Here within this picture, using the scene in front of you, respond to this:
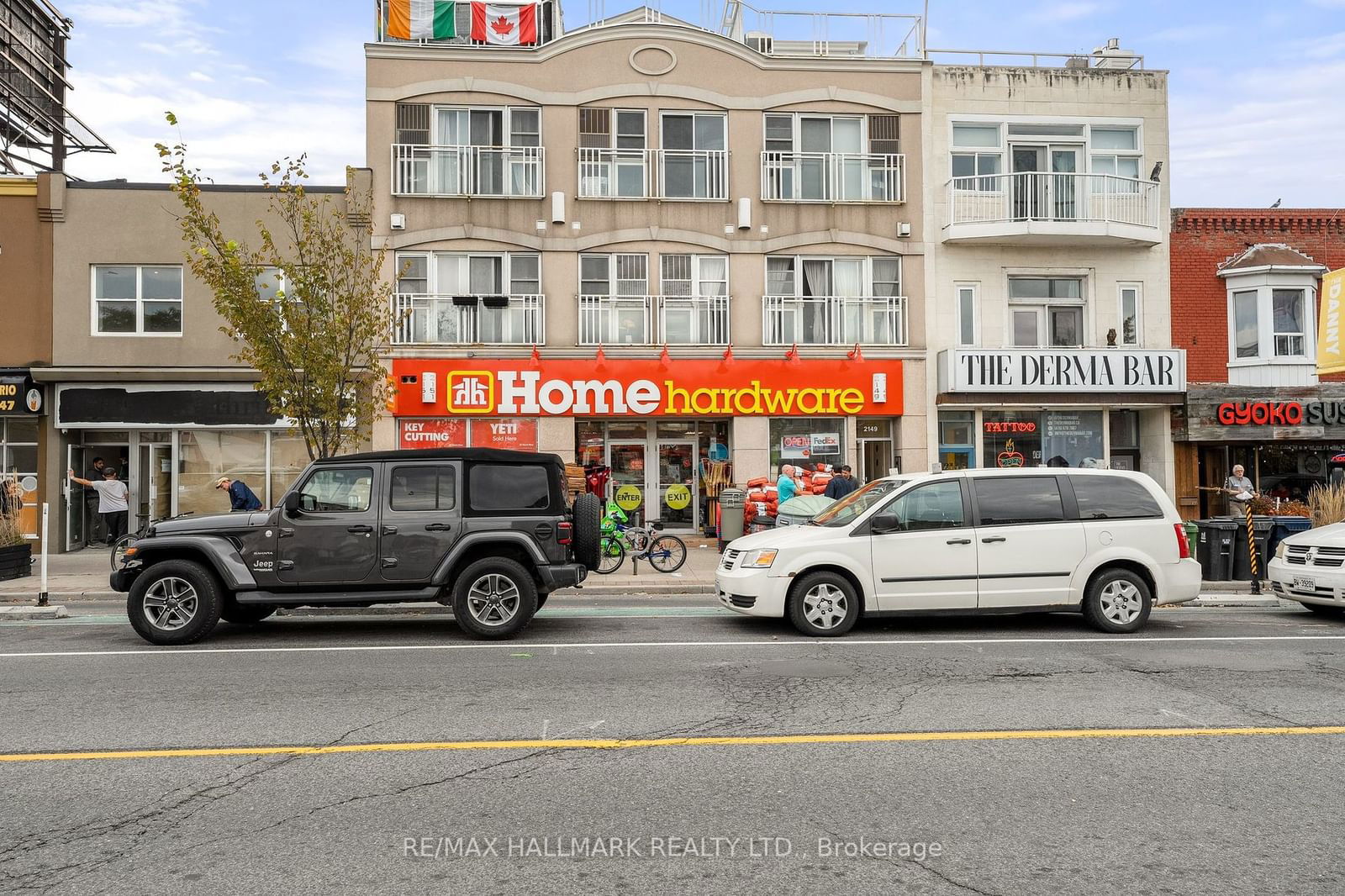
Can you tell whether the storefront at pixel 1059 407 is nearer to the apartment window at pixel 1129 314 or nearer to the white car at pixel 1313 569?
the apartment window at pixel 1129 314

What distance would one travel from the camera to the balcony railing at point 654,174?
2117 cm

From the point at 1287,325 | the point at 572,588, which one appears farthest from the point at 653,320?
the point at 1287,325

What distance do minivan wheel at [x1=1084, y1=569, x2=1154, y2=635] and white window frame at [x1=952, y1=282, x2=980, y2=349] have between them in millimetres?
11983

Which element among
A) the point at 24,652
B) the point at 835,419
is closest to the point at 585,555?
the point at 24,652

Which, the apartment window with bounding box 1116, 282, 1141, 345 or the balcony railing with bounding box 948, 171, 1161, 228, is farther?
the apartment window with bounding box 1116, 282, 1141, 345

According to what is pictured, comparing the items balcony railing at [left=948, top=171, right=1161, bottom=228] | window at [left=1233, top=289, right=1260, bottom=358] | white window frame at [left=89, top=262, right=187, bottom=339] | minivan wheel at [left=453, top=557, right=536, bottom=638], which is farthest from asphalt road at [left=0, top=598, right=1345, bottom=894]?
window at [left=1233, top=289, right=1260, bottom=358]

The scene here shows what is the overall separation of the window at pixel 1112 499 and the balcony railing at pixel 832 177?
12483mm

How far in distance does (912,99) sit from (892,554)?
1511cm

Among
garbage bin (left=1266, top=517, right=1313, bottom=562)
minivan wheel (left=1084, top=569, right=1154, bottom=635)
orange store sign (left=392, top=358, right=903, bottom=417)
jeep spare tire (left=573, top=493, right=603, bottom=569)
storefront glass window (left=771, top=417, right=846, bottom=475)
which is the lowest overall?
minivan wheel (left=1084, top=569, right=1154, bottom=635)

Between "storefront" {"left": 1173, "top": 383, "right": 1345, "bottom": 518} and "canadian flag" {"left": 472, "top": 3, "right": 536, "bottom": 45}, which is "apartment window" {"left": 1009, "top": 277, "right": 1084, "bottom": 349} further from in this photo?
"canadian flag" {"left": 472, "top": 3, "right": 536, "bottom": 45}

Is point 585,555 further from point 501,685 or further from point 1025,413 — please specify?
point 1025,413

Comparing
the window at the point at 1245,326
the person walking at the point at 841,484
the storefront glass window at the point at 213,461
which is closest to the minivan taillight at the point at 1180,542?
the person walking at the point at 841,484

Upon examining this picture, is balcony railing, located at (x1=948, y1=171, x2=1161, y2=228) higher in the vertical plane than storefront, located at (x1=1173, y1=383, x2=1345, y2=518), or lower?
higher

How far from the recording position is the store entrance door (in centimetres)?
2150
